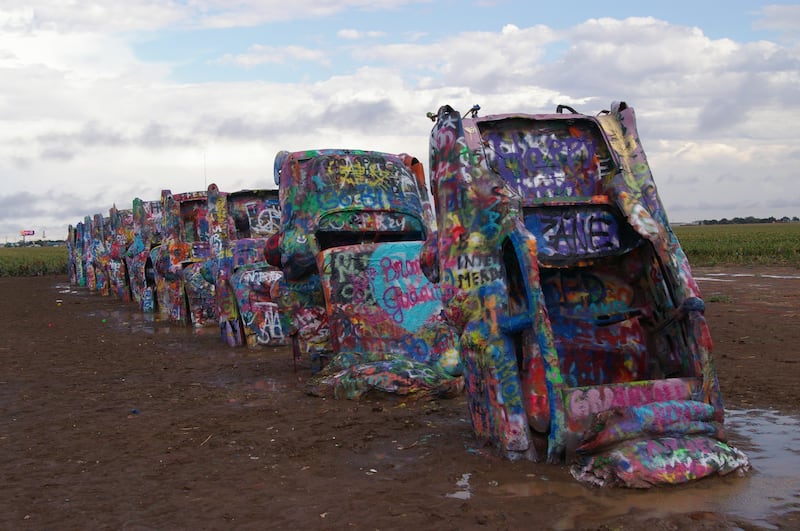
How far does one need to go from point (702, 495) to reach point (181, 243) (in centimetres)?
1399

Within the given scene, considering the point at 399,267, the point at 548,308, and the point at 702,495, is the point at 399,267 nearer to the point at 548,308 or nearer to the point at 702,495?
the point at 548,308

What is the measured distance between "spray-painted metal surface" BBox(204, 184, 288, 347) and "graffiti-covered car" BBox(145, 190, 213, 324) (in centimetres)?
238

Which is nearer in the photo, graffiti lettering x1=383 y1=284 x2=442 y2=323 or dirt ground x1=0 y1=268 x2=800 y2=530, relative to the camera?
dirt ground x1=0 y1=268 x2=800 y2=530

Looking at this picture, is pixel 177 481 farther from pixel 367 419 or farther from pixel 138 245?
pixel 138 245

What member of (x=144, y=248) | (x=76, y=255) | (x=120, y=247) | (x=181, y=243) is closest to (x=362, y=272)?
(x=181, y=243)

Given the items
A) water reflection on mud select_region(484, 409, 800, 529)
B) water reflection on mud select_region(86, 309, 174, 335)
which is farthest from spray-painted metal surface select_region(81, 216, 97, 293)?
water reflection on mud select_region(484, 409, 800, 529)

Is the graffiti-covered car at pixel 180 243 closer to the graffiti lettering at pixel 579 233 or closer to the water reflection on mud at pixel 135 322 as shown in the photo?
the water reflection on mud at pixel 135 322

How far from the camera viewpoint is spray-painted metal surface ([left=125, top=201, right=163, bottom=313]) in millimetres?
21891

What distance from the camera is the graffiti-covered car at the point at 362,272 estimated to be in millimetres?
8961

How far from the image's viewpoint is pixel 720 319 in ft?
44.7

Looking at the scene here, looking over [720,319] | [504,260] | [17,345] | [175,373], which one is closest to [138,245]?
[17,345]

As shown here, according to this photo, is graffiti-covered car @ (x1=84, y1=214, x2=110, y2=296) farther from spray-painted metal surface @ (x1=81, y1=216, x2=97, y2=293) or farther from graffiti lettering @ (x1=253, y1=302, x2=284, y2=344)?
graffiti lettering @ (x1=253, y1=302, x2=284, y2=344)

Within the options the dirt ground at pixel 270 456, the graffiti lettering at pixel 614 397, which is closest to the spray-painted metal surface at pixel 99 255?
the dirt ground at pixel 270 456

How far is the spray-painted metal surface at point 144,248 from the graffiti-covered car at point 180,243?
9.50ft
